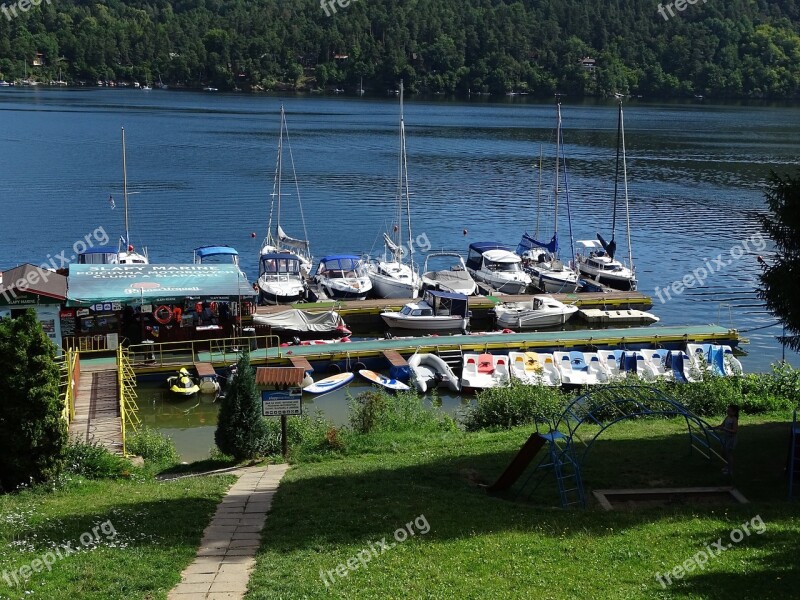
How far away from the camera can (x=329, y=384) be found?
114 ft

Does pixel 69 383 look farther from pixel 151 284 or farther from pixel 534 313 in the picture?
pixel 534 313

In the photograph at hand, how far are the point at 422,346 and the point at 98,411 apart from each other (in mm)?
15878

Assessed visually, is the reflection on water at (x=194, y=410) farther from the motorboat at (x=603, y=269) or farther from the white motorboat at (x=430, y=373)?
the motorboat at (x=603, y=269)

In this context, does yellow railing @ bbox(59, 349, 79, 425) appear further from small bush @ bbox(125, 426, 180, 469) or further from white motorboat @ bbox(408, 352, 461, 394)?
white motorboat @ bbox(408, 352, 461, 394)

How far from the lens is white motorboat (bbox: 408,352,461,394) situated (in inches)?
1389

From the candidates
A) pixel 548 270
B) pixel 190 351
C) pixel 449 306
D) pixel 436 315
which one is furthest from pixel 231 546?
pixel 548 270

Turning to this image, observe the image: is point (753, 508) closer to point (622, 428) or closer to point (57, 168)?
point (622, 428)

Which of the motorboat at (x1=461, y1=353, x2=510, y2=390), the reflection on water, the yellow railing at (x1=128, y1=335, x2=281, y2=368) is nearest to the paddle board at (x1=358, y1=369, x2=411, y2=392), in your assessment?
the reflection on water

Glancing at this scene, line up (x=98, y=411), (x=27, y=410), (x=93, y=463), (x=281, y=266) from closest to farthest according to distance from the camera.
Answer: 1. (x=27, y=410)
2. (x=93, y=463)
3. (x=98, y=411)
4. (x=281, y=266)

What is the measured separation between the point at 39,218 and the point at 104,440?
50.1 metres

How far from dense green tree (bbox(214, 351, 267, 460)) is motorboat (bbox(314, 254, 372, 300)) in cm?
2394

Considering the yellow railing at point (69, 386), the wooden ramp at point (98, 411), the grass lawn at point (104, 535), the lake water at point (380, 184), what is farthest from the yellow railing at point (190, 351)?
the grass lawn at point (104, 535)

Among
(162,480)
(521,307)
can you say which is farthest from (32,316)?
(521,307)

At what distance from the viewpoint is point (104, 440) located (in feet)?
74.5
